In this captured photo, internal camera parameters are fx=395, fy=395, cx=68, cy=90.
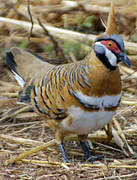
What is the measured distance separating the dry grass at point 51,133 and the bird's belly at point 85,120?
307 mm

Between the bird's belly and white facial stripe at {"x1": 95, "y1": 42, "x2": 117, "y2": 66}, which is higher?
white facial stripe at {"x1": 95, "y1": 42, "x2": 117, "y2": 66}

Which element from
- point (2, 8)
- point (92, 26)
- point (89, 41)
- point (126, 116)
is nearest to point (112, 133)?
point (126, 116)

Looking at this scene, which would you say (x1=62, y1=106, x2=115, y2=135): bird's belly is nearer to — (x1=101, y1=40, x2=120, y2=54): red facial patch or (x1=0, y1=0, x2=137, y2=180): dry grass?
(x1=0, y1=0, x2=137, y2=180): dry grass

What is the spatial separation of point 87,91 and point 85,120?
0.23 metres

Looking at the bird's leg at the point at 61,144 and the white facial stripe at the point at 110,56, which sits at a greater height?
the white facial stripe at the point at 110,56

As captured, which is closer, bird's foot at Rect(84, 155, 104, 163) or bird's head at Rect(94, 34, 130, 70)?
bird's head at Rect(94, 34, 130, 70)

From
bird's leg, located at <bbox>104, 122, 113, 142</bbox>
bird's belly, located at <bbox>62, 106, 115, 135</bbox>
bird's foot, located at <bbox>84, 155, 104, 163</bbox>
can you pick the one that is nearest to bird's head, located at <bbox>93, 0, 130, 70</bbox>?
bird's belly, located at <bbox>62, 106, 115, 135</bbox>

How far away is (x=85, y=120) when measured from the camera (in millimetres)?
3084

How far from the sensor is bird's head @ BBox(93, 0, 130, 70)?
2939 mm

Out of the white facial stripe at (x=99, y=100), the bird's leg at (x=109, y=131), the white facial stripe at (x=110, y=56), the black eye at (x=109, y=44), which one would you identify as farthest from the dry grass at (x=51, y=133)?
the black eye at (x=109, y=44)

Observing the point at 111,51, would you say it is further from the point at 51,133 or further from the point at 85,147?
the point at 51,133

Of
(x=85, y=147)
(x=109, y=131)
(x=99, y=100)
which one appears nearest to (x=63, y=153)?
(x=85, y=147)

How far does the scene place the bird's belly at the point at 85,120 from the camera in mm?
3057

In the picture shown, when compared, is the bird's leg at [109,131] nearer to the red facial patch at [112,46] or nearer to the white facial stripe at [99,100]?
the white facial stripe at [99,100]
